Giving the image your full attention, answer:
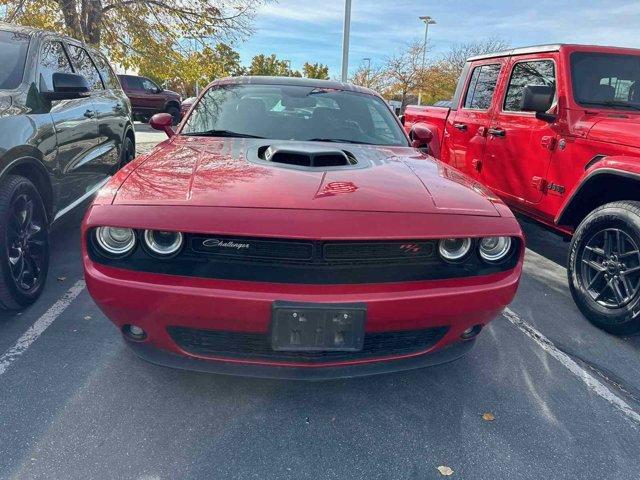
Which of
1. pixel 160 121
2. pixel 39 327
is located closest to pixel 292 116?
pixel 160 121

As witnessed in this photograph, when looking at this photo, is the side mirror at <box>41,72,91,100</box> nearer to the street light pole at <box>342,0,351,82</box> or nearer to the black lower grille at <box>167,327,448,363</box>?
the black lower grille at <box>167,327,448,363</box>

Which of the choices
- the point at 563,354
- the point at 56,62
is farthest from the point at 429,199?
the point at 56,62

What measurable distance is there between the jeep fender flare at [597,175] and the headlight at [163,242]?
113 inches

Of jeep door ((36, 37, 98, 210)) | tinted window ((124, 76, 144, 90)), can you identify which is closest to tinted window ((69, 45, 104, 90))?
jeep door ((36, 37, 98, 210))

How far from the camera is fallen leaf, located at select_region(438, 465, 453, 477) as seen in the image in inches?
76.7

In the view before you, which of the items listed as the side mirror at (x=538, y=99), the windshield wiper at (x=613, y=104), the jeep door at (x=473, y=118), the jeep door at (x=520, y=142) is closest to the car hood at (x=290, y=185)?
the side mirror at (x=538, y=99)

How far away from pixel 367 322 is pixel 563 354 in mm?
1748

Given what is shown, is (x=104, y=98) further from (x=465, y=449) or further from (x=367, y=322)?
(x=465, y=449)

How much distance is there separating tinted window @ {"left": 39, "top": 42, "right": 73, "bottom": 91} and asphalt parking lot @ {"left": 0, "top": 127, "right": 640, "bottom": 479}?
1.74 meters

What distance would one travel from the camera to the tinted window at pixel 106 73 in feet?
17.3

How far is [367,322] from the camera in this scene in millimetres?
1943

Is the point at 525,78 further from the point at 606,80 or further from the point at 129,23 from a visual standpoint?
the point at 129,23

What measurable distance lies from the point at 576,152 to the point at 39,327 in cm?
402

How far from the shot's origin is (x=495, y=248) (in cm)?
221
